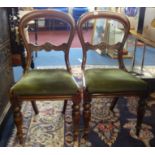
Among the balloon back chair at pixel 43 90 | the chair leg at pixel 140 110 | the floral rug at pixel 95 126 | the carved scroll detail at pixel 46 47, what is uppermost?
the carved scroll detail at pixel 46 47

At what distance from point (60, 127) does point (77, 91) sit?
49cm

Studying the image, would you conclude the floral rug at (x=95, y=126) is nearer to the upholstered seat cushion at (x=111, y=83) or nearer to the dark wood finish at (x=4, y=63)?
A: the dark wood finish at (x=4, y=63)

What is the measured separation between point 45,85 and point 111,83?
0.44m

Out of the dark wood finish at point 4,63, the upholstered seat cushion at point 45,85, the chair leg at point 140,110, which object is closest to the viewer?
the upholstered seat cushion at point 45,85

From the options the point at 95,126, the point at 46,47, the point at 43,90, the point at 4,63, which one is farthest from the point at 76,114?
the point at 4,63

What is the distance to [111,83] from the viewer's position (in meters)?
1.49

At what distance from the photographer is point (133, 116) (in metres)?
1.95

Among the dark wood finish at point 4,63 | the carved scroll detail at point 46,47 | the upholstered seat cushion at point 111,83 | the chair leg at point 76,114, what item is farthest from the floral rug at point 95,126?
the carved scroll detail at point 46,47

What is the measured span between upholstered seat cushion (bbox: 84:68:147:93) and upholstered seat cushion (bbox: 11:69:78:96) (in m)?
0.12

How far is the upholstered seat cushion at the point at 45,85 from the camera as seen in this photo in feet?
4.56

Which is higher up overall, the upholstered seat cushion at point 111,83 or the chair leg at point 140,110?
the upholstered seat cushion at point 111,83

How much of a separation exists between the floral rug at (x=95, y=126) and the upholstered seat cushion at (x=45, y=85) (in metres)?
0.43
